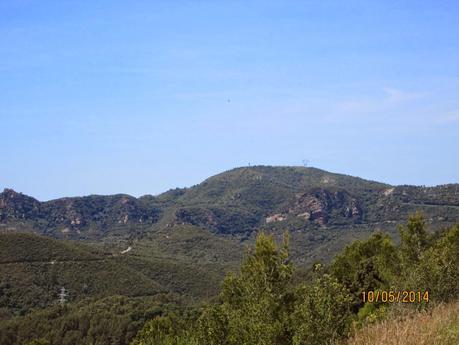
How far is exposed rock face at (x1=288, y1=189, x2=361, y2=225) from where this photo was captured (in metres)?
186

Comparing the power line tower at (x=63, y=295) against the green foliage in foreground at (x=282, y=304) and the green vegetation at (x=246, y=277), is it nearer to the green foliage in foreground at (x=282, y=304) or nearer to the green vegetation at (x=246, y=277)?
the green vegetation at (x=246, y=277)

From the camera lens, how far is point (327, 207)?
7510 inches

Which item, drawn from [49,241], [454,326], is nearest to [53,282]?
[49,241]

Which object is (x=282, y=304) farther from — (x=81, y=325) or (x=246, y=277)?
(x=81, y=325)

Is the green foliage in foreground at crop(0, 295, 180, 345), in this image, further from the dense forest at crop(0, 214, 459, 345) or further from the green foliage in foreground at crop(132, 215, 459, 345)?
the green foliage in foreground at crop(132, 215, 459, 345)

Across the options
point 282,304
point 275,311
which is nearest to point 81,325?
point 282,304

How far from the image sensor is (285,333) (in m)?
11.5

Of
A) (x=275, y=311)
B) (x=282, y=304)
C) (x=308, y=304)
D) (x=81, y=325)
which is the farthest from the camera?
(x=81, y=325)

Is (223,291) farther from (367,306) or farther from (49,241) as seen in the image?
(49,241)

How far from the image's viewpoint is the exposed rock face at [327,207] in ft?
611

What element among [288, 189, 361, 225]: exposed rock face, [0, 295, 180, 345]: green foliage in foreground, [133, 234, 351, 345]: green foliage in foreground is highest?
[288, 189, 361, 225]: exposed rock face

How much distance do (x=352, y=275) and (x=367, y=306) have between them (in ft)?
34.4

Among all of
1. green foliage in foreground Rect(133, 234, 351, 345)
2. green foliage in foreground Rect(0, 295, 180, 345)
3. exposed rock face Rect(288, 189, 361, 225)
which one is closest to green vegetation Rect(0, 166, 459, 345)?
green foliage in foreground Rect(133, 234, 351, 345)

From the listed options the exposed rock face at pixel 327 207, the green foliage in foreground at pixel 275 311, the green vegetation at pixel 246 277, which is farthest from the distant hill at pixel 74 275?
the exposed rock face at pixel 327 207
